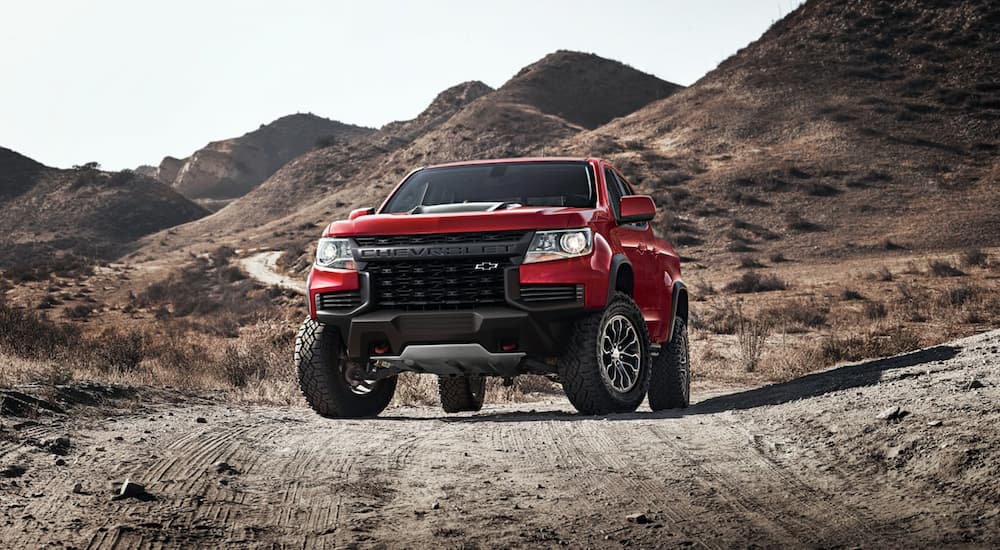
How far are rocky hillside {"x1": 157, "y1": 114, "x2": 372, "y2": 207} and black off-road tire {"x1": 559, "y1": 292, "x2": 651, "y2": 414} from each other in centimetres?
11831

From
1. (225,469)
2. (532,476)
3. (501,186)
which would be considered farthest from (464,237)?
(225,469)

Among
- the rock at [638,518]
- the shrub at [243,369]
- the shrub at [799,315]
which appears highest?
the rock at [638,518]

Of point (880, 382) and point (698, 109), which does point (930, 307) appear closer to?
point (880, 382)

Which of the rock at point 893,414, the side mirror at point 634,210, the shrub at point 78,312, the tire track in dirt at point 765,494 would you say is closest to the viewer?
the tire track in dirt at point 765,494

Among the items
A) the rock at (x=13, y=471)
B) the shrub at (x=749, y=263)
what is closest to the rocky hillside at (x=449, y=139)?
the shrub at (x=749, y=263)

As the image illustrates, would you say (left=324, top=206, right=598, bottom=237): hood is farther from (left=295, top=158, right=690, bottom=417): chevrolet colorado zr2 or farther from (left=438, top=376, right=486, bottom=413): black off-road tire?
(left=438, top=376, right=486, bottom=413): black off-road tire

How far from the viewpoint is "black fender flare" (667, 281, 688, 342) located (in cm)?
1082

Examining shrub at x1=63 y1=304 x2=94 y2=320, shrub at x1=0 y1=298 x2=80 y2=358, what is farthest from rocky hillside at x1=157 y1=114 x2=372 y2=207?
shrub at x1=0 y1=298 x2=80 y2=358

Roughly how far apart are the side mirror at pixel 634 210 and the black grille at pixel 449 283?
151 centimetres

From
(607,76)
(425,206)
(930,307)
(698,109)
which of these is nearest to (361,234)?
(425,206)

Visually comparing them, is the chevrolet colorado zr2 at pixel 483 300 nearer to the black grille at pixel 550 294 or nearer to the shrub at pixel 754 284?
the black grille at pixel 550 294

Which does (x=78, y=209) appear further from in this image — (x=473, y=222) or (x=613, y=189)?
(x=473, y=222)

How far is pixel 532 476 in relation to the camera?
21.0ft

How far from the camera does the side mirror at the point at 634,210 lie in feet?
30.4
